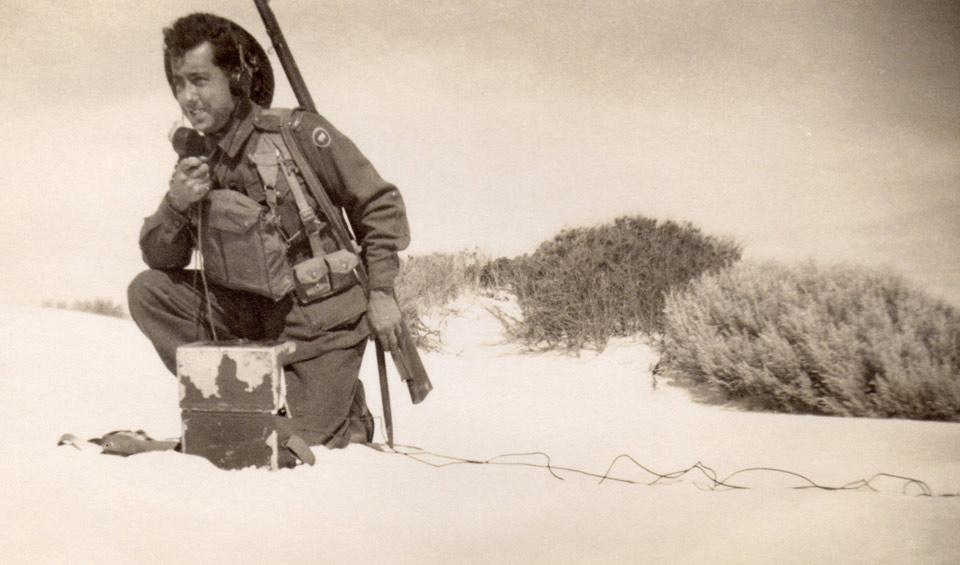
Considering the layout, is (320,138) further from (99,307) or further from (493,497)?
(99,307)

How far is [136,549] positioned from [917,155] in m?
15.5

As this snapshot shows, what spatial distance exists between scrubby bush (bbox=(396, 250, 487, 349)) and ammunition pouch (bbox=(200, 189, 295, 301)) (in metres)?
3.91

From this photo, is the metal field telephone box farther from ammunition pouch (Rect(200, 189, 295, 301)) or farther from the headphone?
the headphone

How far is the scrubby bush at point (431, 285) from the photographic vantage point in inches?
324

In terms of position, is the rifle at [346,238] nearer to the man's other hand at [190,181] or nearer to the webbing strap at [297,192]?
the webbing strap at [297,192]

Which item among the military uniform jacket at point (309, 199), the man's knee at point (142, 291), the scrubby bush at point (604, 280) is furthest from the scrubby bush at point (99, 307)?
the military uniform jacket at point (309, 199)

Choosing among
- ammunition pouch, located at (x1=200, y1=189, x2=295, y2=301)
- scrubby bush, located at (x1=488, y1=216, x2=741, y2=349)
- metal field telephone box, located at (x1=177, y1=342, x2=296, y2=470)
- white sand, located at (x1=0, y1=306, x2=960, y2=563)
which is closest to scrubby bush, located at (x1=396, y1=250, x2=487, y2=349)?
scrubby bush, located at (x1=488, y1=216, x2=741, y2=349)

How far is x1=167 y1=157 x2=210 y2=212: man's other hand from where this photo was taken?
351cm

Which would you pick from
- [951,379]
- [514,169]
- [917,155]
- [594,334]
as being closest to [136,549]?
[951,379]

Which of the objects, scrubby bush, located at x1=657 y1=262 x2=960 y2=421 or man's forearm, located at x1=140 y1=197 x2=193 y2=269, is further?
scrubby bush, located at x1=657 y1=262 x2=960 y2=421

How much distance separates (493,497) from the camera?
11.0 ft

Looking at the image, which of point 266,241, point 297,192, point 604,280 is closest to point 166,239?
point 266,241

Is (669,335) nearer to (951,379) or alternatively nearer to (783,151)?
(951,379)

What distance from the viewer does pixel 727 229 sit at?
1625cm
